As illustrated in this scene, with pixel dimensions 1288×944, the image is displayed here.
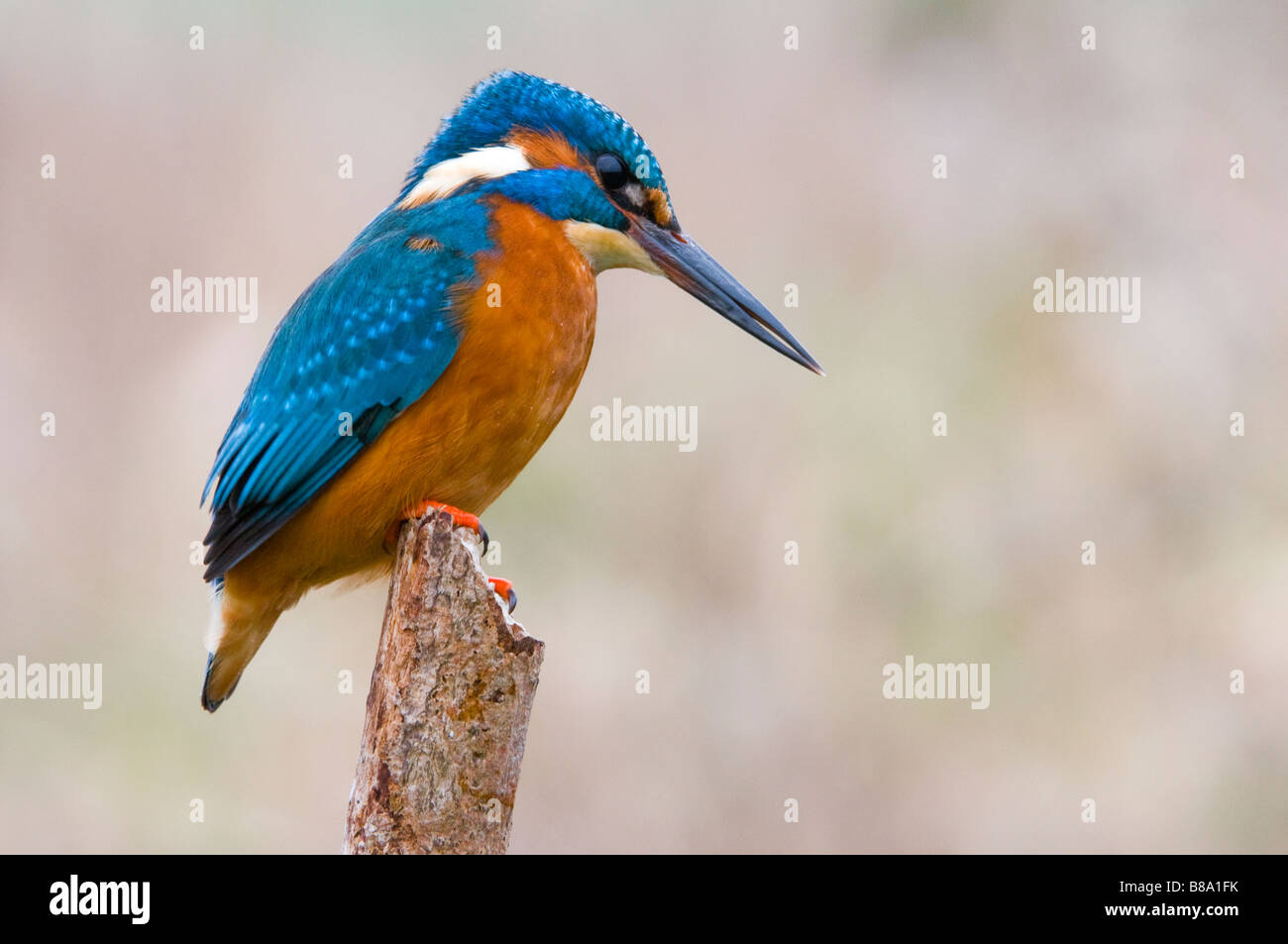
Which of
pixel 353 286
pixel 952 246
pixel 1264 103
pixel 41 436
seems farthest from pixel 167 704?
pixel 1264 103

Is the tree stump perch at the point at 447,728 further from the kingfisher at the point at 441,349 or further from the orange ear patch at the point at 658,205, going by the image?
the orange ear patch at the point at 658,205

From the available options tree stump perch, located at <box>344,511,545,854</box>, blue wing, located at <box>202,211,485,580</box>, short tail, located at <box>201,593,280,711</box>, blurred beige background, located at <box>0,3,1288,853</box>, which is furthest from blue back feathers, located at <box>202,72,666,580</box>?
blurred beige background, located at <box>0,3,1288,853</box>

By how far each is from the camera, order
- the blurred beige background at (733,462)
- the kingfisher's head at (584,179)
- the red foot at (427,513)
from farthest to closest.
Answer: the blurred beige background at (733,462), the kingfisher's head at (584,179), the red foot at (427,513)

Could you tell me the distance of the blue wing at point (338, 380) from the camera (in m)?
3.05

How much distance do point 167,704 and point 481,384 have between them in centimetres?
287

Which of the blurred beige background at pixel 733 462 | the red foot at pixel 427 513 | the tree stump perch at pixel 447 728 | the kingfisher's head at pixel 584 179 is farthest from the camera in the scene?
the blurred beige background at pixel 733 462

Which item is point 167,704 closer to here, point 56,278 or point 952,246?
point 56,278

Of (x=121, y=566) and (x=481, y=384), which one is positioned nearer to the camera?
(x=481, y=384)

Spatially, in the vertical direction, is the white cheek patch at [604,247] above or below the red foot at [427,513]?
above

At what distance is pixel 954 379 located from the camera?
592cm

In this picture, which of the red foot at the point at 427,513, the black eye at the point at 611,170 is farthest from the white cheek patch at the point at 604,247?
the red foot at the point at 427,513

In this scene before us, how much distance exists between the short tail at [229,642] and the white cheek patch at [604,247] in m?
1.15

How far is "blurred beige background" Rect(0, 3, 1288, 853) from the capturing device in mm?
5344

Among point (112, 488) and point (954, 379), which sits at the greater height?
point (954, 379)
